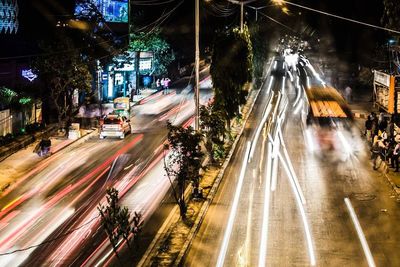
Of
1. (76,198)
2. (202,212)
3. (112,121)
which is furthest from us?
(112,121)

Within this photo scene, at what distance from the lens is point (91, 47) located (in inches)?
1391

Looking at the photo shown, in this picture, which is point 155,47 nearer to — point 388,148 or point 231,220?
point 388,148

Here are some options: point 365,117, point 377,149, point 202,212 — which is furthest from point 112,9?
point 202,212

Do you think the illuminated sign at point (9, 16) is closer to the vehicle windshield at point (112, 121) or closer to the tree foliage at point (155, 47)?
the vehicle windshield at point (112, 121)

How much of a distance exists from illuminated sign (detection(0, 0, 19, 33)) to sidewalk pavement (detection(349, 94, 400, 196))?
21.7 metres

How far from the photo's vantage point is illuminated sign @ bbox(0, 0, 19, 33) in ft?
103

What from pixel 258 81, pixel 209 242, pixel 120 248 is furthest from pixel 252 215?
pixel 258 81

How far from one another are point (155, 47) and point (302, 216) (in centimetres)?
3622

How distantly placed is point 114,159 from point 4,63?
11.2m

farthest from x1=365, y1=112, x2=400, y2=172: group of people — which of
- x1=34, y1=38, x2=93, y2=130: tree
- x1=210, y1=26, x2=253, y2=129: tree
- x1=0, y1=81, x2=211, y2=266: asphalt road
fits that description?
x1=34, y1=38, x2=93, y2=130: tree

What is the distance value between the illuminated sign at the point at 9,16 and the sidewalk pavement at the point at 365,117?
21.7 metres

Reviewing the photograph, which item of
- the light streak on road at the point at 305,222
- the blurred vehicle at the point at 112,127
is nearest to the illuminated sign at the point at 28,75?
the blurred vehicle at the point at 112,127

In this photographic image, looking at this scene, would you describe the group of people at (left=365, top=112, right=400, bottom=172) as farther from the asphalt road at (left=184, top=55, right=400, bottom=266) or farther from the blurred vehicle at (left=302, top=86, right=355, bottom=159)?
the blurred vehicle at (left=302, top=86, right=355, bottom=159)

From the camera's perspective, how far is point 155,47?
51188 mm
